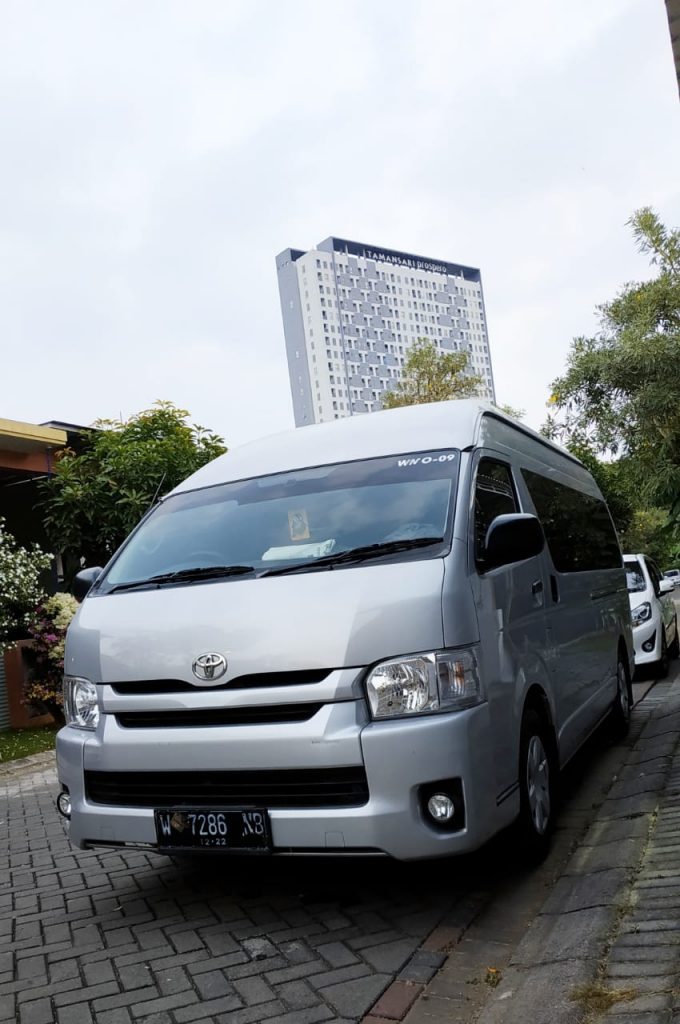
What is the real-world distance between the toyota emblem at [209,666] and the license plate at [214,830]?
53 centimetres

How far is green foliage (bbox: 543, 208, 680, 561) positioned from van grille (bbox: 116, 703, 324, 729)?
658 inches

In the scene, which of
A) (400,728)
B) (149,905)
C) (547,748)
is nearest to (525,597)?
(547,748)

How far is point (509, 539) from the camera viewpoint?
13.9 ft

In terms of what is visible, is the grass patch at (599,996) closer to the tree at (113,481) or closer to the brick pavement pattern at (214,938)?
the brick pavement pattern at (214,938)

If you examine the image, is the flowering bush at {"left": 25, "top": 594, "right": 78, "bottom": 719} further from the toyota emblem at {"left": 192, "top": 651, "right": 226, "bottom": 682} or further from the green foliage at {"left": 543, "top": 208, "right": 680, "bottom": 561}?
the green foliage at {"left": 543, "top": 208, "right": 680, "bottom": 561}

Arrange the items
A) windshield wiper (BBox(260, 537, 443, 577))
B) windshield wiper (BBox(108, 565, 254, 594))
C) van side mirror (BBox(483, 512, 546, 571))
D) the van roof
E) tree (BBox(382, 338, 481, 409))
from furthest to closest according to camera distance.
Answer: tree (BBox(382, 338, 481, 409))
the van roof
windshield wiper (BBox(108, 565, 254, 594))
van side mirror (BBox(483, 512, 546, 571))
windshield wiper (BBox(260, 537, 443, 577))

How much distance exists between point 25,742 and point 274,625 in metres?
8.74

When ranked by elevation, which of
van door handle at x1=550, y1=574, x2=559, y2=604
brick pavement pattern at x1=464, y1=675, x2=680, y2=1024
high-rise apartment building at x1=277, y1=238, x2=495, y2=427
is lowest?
brick pavement pattern at x1=464, y1=675, x2=680, y2=1024

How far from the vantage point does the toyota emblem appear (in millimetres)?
3855

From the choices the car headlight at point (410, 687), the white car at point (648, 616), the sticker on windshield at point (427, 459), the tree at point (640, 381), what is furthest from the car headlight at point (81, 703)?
the tree at point (640, 381)

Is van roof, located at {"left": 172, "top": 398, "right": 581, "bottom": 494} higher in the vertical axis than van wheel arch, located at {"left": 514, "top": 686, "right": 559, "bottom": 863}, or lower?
higher

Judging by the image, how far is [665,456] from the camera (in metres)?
19.3

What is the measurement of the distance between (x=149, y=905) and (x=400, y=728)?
1747 millimetres

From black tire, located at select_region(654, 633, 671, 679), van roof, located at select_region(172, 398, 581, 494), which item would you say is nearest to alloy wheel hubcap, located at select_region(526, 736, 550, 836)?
van roof, located at select_region(172, 398, 581, 494)
